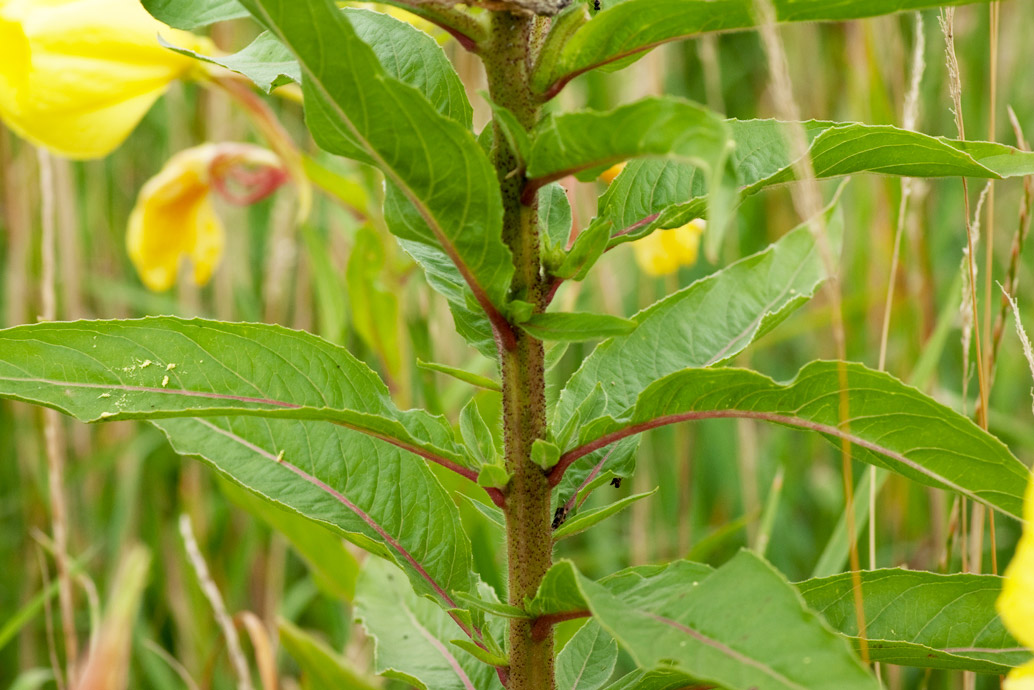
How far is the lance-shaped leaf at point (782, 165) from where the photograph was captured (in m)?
0.50

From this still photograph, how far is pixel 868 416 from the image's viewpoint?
1.59ft

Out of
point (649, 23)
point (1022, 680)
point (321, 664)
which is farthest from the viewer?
point (321, 664)

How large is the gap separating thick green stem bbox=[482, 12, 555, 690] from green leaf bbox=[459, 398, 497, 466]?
0.03 metres

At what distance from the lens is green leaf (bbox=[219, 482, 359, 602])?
1.01m

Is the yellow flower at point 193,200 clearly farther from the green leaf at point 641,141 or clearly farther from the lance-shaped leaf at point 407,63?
the green leaf at point 641,141

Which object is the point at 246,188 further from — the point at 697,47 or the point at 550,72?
the point at 697,47

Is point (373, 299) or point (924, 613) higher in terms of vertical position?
point (373, 299)

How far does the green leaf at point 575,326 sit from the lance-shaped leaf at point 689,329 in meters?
0.10

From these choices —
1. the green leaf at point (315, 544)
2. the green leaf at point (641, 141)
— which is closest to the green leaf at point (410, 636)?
the green leaf at point (315, 544)

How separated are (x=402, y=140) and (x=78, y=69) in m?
0.59

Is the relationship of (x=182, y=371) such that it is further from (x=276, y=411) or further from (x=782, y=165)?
(x=782, y=165)

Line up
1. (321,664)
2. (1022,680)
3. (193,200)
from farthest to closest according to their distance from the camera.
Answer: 1. (193,200)
2. (321,664)
3. (1022,680)

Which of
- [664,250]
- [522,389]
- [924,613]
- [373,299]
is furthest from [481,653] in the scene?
[664,250]

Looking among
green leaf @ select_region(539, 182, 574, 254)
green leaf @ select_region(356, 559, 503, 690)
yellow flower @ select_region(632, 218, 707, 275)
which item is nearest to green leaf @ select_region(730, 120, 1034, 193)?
green leaf @ select_region(539, 182, 574, 254)
